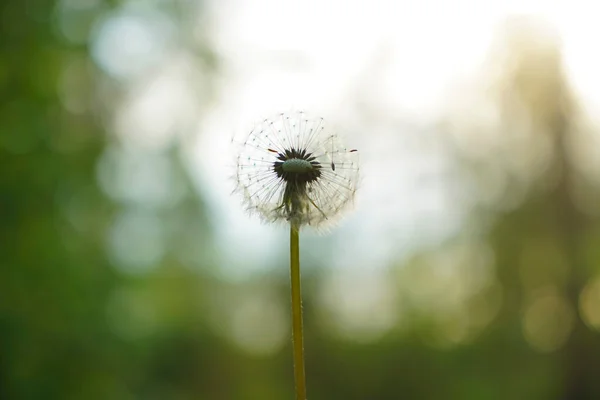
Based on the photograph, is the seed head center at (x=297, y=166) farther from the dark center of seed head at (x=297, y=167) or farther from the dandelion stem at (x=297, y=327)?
the dandelion stem at (x=297, y=327)

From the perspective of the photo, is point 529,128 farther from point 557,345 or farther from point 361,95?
point 557,345

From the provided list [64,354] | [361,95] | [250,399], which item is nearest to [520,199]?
[361,95]

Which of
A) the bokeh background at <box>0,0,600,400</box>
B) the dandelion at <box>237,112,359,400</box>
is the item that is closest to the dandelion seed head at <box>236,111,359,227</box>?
the dandelion at <box>237,112,359,400</box>

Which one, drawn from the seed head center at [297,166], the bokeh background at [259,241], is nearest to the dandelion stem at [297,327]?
the seed head center at [297,166]

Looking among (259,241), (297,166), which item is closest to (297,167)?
(297,166)

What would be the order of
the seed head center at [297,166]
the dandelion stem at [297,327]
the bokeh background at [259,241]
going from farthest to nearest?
the bokeh background at [259,241], the seed head center at [297,166], the dandelion stem at [297,327]

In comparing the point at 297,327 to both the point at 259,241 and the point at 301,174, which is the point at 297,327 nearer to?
the point at 301,174

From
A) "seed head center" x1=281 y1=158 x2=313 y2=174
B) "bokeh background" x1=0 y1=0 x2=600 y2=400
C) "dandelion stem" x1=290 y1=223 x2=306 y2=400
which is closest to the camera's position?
"dandelion stem" x1=290 y1=223 x2=306 y2=400

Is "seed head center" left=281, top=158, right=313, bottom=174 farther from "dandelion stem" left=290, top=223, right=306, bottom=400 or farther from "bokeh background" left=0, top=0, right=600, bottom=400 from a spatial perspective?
"bokeh background" left=0, top=0, right=600, bottom=400
